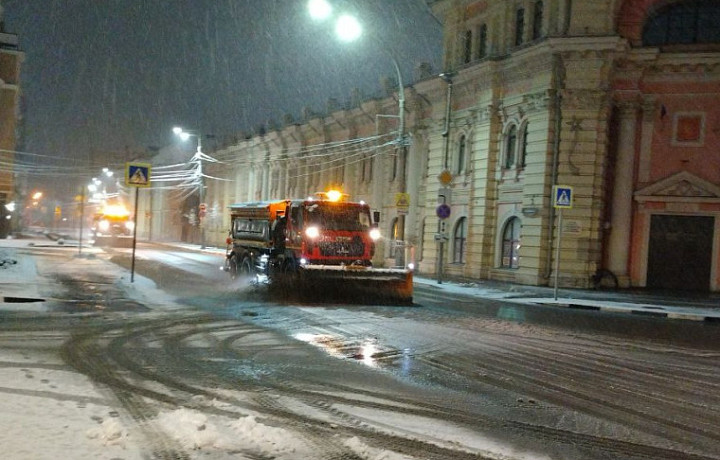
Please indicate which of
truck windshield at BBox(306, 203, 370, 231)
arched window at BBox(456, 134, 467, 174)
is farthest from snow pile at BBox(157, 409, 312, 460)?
arched window at BBox(456, 134, 467, 174)

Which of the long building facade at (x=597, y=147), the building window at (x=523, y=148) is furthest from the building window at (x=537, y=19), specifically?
the building window at (x=523, y=148)

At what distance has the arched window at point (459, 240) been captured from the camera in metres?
32.1

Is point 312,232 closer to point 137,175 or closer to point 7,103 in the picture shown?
point 137,175

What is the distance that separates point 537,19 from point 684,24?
18.2 feet

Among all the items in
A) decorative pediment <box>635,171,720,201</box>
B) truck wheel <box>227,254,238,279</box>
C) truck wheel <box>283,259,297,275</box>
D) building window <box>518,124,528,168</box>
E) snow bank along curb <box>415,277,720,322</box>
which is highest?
building window <box>518,124,528,168</box>

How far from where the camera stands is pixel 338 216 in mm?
19562

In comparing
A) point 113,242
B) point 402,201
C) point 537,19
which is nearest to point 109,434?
point 402,201

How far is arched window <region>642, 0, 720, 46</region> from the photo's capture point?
27.0 metres

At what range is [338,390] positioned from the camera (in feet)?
25.2

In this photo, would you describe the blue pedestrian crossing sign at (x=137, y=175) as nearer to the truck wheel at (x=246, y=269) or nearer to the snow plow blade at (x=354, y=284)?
the truck wheel at (x=246, y=269)

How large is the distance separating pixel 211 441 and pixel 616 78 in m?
25.2

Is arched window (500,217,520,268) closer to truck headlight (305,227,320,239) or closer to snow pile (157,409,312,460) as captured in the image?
truck headlight (305,227,320,239)

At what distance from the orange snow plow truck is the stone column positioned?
1181cm

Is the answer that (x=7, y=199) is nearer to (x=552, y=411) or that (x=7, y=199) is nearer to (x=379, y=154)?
(x=379, y=154)
